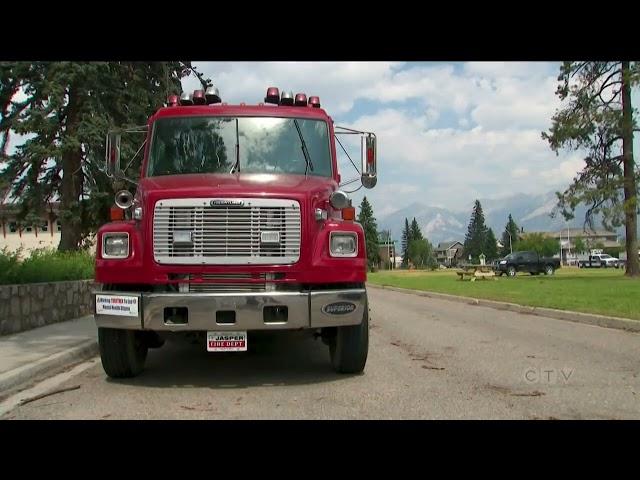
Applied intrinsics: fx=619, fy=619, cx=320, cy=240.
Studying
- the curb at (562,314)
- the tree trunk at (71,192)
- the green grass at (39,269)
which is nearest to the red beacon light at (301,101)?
the green grass at (39,269)

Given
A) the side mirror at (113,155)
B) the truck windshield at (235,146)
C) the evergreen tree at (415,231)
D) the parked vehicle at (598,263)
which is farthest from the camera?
the evergreen tree at (415,231)

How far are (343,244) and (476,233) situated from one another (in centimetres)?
14493

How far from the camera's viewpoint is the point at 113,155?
7.68m

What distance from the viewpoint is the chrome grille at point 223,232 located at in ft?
20.1

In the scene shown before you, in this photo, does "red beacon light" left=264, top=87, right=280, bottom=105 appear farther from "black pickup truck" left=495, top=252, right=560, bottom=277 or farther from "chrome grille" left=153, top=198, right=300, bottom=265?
"black pickup truck" left=495, top=252, right=560, bottom=277

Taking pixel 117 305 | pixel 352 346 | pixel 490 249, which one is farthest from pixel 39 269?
pixel 490 249

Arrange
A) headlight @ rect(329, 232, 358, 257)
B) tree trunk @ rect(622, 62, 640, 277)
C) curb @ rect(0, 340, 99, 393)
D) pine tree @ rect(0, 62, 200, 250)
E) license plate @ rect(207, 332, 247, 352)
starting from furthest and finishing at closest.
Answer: tree trunk @ rect(622, 62, 640, 277) < pine tree @ rect(0, 62, 200, 250) < curb @ rect(0, 340, 99, 393) < headlight @ rect(329, 232, 358, 257) < license plate @ rect(207, 332, 247, 352)

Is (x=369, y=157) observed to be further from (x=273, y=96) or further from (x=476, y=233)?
(x=476, y=233)

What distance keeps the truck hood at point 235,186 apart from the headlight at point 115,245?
0.50m

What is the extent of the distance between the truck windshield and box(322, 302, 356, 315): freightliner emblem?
5.96ft

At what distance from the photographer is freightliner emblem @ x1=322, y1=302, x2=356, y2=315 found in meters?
6.11

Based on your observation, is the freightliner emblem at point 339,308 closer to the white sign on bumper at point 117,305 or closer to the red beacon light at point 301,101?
the white sign on bumper at point 117,305

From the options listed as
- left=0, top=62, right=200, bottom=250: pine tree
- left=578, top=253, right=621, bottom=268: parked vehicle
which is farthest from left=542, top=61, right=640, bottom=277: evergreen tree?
left=578, top=253, right=621, bottom=268: parked vehicle

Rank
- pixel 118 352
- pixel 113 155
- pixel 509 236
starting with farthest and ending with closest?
1. pixel 509 236
2. pixel 113 155
3. pixel 118 352
